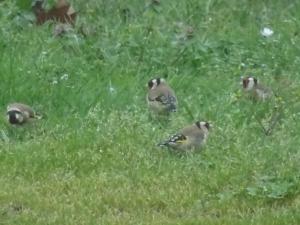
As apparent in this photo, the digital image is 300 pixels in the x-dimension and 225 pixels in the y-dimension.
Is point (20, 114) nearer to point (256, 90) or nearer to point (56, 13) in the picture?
point (256, 90)

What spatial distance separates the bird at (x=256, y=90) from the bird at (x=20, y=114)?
1873 mm

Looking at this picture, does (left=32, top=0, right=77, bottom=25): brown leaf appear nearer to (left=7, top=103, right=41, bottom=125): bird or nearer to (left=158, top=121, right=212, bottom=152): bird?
(left=7, top=103, right=41, bottom=125): bird

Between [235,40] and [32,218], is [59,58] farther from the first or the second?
[32,218]

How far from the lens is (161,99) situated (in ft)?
29.3

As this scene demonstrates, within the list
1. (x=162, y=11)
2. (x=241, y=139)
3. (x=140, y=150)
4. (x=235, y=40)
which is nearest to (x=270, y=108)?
(x=241, y=139)

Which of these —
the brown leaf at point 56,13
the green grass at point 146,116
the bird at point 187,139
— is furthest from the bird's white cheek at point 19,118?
the brown leaf at point 56,13

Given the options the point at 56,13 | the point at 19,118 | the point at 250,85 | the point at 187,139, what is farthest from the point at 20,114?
the point at 56,13

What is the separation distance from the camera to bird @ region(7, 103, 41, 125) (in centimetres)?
855

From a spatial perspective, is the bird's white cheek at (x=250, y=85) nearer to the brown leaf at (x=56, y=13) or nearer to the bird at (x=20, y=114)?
the bird at (x=20, y=114)

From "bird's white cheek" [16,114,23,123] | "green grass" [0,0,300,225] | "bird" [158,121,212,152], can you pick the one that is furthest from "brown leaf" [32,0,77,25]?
"bird" [158,121,212,152]

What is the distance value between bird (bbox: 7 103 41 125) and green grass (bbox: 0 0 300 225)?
12 cm

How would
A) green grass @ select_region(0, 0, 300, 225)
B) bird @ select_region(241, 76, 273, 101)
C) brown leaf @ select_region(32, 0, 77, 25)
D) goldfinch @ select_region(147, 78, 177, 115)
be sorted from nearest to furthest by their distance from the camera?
1. green grass @ select_region(0, 0, 300, 225)
2. goldfinch @ select_region(147, 78, 177, 115)
3. bird @ select_region(241, 76, 273, 101)
4. brown leaf @ select_region(32, 0, 77, 25)

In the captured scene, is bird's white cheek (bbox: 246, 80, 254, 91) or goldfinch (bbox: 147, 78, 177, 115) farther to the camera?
bird's white cheek (bbox: 246, 80, 254, 91)

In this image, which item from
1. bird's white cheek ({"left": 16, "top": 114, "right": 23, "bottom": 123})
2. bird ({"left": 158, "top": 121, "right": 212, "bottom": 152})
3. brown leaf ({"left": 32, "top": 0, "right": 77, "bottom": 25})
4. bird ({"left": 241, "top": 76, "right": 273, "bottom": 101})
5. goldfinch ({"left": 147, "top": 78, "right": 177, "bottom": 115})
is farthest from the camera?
brown leaf ({"left": 32, "top": 0, "right": 77, "bottom": 25})
